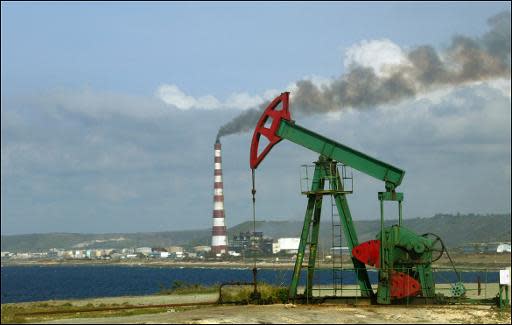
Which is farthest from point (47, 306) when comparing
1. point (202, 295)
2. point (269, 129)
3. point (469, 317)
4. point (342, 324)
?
point (469, 317)

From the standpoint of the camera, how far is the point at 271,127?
92.5 ft

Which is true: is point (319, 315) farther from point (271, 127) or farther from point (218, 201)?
point (218, 201)

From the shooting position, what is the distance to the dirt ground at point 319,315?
21.8 m

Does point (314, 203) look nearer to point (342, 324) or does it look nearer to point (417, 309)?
point (417, 309)

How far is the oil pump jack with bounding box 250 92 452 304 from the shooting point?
26.6 m

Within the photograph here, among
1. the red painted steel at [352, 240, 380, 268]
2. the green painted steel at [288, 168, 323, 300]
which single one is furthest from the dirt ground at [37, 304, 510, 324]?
the red painted steel at [352, 240, 380, 268]

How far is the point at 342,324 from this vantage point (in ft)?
70.0

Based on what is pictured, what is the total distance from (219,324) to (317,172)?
28.2 feet

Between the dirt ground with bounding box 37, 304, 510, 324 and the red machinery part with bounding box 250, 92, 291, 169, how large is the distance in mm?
5230

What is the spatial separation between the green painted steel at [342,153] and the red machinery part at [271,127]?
7.6 inches

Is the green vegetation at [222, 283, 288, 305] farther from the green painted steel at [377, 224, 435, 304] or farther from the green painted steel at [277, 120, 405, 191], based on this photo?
the green painted steel at [277, 120, 405, 191]

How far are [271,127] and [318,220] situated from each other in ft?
11.7

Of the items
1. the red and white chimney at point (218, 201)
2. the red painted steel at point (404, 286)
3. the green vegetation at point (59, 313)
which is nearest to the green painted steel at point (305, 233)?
the red painted steel at point (404, 286)

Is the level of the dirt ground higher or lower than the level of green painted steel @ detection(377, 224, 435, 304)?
lower
